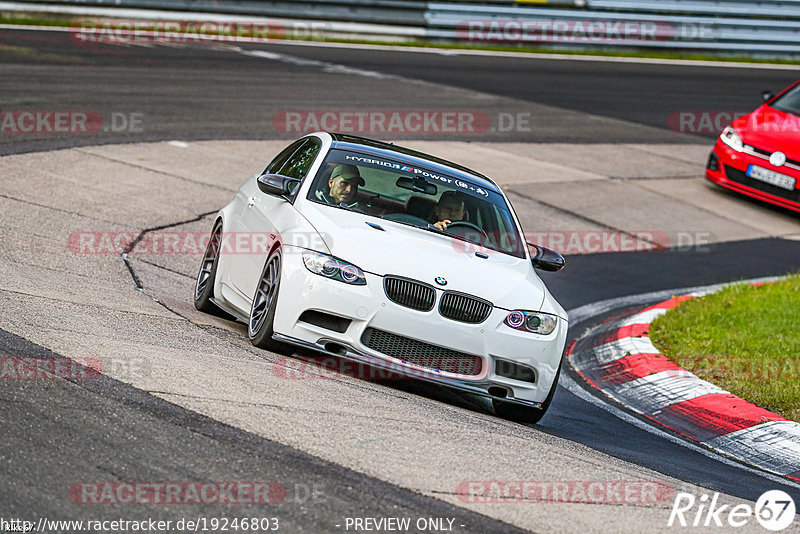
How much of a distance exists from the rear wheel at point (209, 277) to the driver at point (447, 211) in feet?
5.55

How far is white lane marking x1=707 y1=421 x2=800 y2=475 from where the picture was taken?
7.20 meters

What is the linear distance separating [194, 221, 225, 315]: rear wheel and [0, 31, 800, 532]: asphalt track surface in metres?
2.59

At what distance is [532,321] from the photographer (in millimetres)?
7215

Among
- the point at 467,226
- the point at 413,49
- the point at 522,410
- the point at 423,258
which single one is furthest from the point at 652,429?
the point at 413,49

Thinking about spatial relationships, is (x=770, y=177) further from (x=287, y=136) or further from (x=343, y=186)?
(x=343, y=186)

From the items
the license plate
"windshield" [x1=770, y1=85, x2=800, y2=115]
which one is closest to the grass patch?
the license plate

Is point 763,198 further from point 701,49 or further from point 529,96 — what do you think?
point 701,49

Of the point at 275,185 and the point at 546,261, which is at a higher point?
the point at 275,185

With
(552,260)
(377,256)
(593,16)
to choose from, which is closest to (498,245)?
(552,260)

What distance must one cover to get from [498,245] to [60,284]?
3078mm

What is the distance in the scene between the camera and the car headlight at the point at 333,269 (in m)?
6.97

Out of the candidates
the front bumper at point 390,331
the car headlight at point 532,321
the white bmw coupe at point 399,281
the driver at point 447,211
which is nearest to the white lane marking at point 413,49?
the white bmw coupe at point 399,281

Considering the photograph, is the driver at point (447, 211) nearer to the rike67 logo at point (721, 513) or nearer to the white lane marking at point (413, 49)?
the rike67 logo at point (721, 513)

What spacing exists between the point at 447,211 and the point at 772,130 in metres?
9.52
